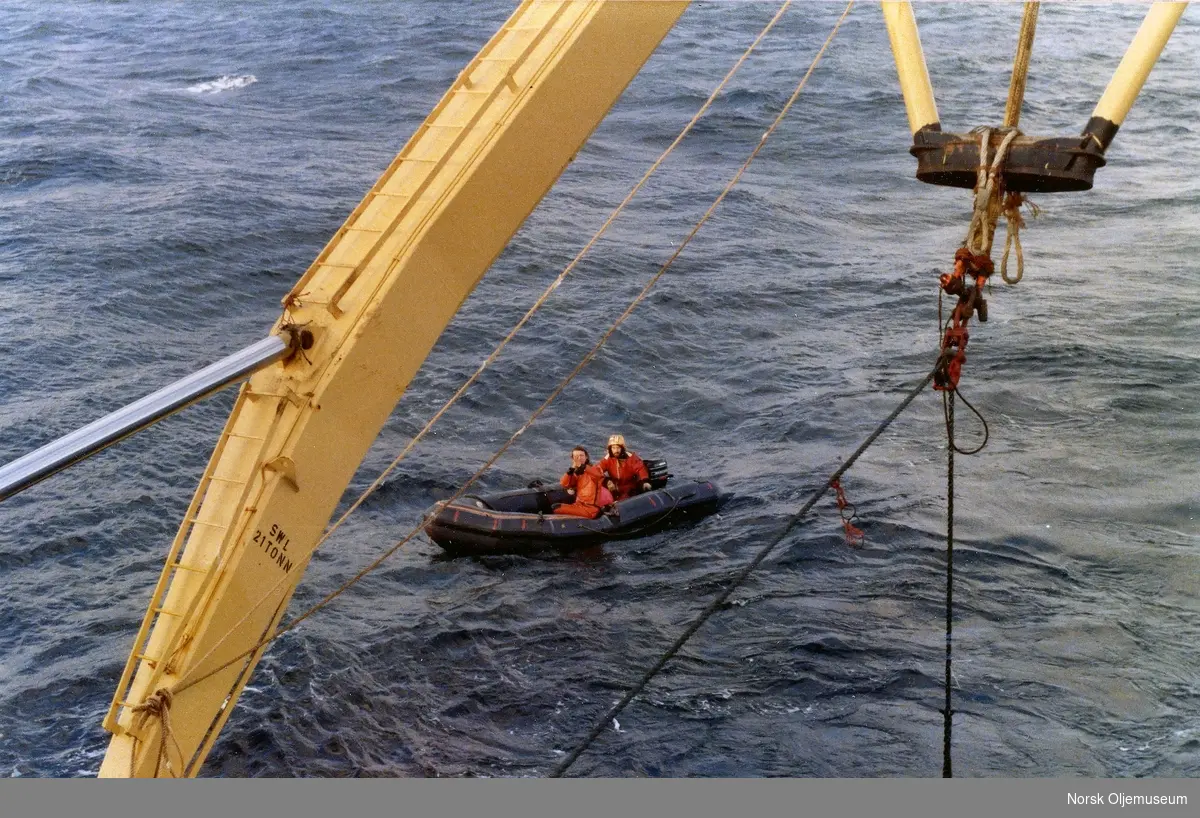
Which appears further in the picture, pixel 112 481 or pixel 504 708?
pixel 112 481

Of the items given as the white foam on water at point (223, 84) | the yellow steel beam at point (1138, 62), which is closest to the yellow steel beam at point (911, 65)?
the yellow steel beam at point (1138, 62)

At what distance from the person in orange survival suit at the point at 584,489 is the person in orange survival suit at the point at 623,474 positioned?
1.24ft

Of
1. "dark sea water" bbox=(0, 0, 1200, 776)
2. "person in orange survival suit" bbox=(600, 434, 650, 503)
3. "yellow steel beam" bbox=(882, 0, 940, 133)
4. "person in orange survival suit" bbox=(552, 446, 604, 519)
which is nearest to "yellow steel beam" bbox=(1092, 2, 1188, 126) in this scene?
"yellow steel beam" bbox=(882, 0, 940, 133)

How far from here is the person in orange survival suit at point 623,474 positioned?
1881 cm

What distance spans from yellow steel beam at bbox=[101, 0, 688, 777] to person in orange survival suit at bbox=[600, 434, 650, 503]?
30.6 feet

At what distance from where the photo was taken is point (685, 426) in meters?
22.0

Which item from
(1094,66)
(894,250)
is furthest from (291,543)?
(1094,66)

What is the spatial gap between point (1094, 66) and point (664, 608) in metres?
32.1

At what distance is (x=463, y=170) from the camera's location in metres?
9.45

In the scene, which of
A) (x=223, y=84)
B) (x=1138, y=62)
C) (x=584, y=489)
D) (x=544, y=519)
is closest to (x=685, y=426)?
(x=584, y=489)

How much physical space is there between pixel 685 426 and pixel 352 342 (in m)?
13.3

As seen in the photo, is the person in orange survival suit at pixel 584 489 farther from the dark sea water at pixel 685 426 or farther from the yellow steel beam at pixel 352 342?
the yellow steel beam at pixel 352 342

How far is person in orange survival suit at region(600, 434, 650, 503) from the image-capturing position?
18.8 m

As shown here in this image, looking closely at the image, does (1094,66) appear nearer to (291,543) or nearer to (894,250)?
(894,250)
